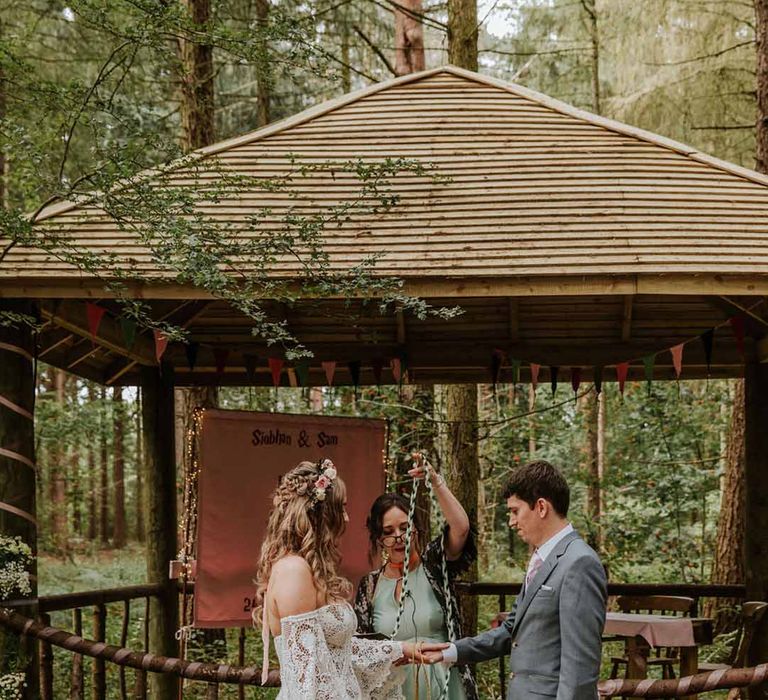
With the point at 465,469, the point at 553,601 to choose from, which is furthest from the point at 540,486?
the point at 465,469

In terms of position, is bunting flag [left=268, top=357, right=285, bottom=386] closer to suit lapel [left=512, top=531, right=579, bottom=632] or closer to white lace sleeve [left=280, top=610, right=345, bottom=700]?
white lace sleeve [left=280, top=610, right=345, bottom=700]

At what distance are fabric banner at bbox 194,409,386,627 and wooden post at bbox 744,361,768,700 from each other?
8.50 feet

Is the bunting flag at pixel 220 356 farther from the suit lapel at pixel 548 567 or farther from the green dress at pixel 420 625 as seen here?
the suit lapel at pixel 548 567

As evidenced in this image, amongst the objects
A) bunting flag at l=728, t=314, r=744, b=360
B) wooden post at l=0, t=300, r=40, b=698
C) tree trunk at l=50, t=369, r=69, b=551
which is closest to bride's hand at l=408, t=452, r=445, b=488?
wooden post at l=0, t=300, r=40, b=698

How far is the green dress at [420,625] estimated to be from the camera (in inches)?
177

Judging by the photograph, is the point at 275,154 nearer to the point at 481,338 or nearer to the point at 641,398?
the point at 481,338

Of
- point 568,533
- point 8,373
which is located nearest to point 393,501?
point 568,533

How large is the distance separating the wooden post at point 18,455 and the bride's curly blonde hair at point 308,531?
234 cm

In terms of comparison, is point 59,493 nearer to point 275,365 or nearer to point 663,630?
point 275,365

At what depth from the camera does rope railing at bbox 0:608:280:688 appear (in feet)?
17.3

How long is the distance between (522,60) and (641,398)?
8.41 m

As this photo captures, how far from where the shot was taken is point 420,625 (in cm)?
449

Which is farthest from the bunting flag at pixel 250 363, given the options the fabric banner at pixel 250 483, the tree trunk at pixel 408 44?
the tree trunk at pixel 408 44

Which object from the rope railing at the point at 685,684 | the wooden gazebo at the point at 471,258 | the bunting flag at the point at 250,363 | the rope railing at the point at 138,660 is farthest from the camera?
the bunting flag at the point at 250,363
